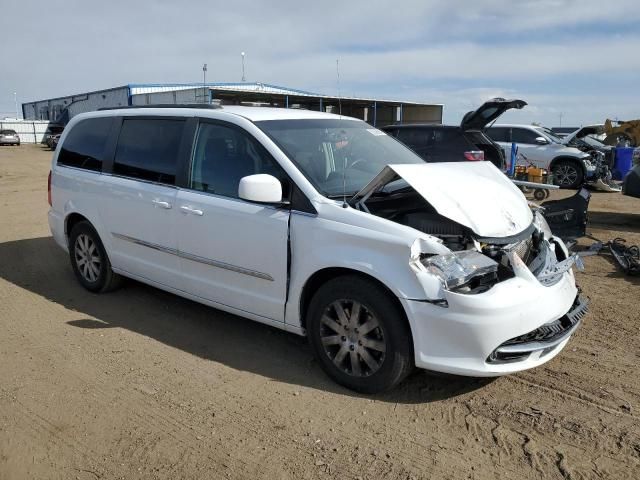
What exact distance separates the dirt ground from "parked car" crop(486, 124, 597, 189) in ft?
35.5

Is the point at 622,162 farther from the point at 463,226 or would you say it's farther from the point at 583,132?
the point at 463,226

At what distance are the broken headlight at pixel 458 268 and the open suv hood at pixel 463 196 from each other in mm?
196

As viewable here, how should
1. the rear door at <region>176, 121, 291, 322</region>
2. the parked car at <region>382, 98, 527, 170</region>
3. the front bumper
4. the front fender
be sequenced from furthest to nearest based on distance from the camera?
the parked car at <region>382, 98, 527, 170</region> < the rear door at <region>176, 121, 291, 322</region> < the front fender < the front bumper

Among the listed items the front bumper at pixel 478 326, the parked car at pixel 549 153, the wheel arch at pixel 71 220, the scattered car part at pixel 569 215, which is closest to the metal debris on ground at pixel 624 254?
the scattered car part at pixel 569 215

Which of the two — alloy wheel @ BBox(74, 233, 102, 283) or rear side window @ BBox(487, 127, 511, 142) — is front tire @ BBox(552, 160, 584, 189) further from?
alloy wheel @ BBox(74, 233, 102, 283)

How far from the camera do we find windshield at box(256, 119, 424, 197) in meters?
3.90

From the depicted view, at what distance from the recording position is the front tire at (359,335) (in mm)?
3287

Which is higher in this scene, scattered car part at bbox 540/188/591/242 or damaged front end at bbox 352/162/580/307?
damaged front end at bbox 352/162/580/307

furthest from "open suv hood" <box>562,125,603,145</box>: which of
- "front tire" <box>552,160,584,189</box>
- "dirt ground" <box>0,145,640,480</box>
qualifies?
"dirt ground" <box>0,145,640,480</box>

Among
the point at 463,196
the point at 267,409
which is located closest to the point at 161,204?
the point at 267,409

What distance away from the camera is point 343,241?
346 cm

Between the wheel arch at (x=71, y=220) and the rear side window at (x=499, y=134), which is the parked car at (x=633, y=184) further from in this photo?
the wheel arch at (x=71, y=220)

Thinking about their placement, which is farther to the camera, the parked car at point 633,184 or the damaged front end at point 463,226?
the parked car at point 633,184

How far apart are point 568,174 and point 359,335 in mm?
13444
